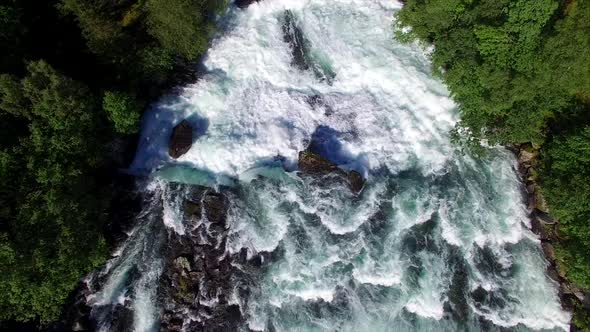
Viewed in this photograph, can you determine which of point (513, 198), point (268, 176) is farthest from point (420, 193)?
point (268, 176)

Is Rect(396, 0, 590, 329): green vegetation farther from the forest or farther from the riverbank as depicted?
the riverbank

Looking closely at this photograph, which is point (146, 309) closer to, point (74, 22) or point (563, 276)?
point (74, 22)

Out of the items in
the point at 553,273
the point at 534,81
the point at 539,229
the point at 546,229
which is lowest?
the point at 553,273

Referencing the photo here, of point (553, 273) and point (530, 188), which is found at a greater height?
point (530, 188)

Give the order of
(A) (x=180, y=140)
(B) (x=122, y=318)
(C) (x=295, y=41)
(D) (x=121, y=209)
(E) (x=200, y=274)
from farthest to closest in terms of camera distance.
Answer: (C) (x=295, y=41)
(A) (x=180, y=140)
(D) (x=121, y=209)
(E) (x=200, y=274)
(B) (x=122, y=318)

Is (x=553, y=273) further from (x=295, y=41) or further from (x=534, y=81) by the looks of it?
(x=295, y=41)

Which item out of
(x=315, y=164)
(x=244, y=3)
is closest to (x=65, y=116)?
(x=315, y=164)
